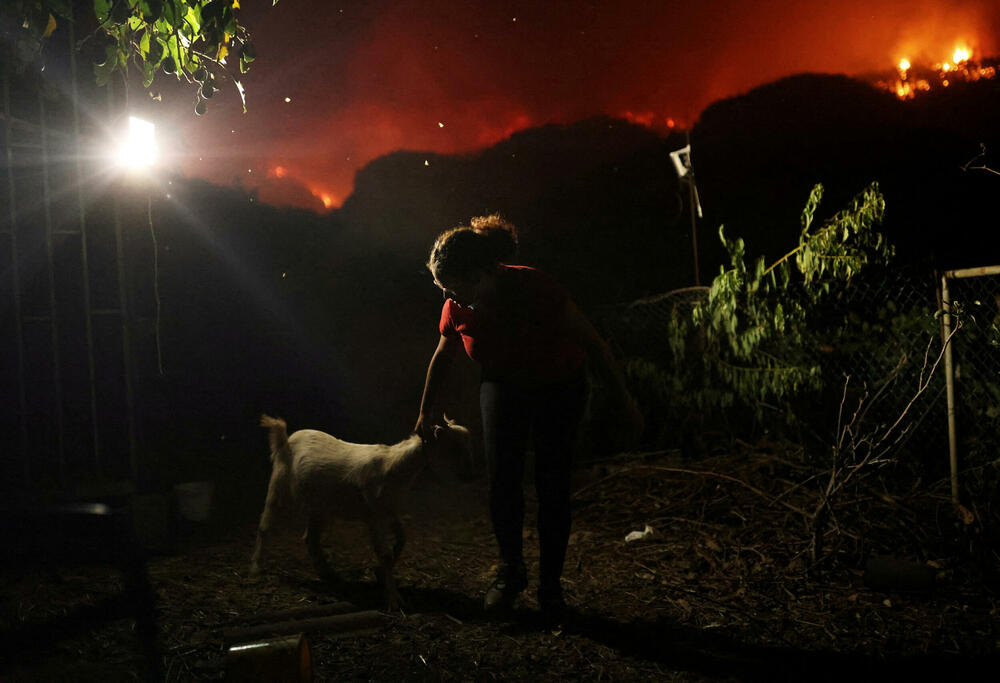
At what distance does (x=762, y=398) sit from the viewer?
5758mm

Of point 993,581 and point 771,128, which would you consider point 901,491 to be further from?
point 771,128

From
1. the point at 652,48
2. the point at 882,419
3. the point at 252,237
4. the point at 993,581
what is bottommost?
the point at 993,581

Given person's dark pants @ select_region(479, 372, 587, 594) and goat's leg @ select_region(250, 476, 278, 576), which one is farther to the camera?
goat's leg @ select_region(250, 476, 278, 576)

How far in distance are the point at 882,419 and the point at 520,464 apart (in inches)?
142

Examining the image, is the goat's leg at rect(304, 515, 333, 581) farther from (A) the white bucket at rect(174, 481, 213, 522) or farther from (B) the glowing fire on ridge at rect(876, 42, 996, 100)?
(B) the glowing fire on ridge at rect(876, 42, 996, 100)

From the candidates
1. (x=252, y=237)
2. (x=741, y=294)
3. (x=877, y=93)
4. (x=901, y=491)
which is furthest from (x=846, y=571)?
(x=877, y=93)

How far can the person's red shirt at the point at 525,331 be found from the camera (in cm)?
307

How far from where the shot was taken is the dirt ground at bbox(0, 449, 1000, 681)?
2.73 metres

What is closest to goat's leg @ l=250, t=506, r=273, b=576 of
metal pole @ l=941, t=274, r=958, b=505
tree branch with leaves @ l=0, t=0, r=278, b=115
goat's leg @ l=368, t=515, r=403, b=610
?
goat's leg @ l=368, t=515, r=403, b=610

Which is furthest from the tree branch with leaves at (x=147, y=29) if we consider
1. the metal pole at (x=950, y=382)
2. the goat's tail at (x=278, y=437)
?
the metal pole at (x=950, y=382)

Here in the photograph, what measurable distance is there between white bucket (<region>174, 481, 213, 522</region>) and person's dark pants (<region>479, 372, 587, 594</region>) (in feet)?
10.3

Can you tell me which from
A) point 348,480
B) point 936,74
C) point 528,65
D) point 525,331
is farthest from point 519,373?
point 936,74

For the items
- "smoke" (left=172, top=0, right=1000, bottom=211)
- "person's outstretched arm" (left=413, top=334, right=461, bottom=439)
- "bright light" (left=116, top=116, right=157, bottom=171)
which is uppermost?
"smoke" (left=172, top=0, right=1000, bottom=211)

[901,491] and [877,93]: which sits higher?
[877,93]
